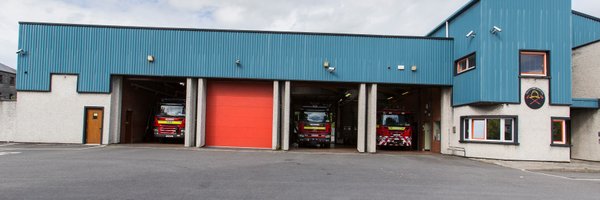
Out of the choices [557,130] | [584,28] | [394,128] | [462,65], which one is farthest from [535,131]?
[584,28]

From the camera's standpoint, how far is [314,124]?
78.5 ft

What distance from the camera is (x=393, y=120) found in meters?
24.2

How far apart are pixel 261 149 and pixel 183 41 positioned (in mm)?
6621

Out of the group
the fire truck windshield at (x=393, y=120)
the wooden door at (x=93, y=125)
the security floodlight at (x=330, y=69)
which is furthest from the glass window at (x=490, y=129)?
the wooden door at (x=93, y=125)

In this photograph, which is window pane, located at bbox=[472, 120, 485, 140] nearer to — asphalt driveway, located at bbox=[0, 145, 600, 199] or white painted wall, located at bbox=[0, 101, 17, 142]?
asphalt driveway, located at bbox=[0, 145, 600, 199]

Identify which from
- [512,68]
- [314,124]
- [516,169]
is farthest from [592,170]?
[314,124]

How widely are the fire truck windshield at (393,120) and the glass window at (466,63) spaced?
14.7 ft

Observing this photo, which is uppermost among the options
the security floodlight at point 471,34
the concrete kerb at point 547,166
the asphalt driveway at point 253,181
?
the security floodlight at point 471,34

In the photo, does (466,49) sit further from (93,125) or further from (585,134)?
(93,125)

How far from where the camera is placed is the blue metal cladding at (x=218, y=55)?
69.5 feet

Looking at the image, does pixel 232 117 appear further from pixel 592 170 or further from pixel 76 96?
pixel 592 170

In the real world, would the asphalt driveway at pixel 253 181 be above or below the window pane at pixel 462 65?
below

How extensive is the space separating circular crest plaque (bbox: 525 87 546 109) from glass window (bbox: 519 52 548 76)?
0.80m

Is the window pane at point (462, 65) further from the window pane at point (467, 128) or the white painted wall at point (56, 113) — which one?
the white painted wall at point (56, 113)
